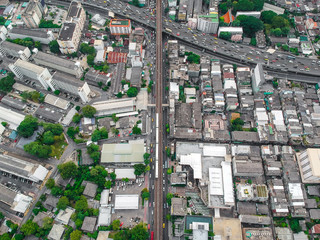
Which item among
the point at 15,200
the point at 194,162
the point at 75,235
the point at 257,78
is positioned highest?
the point at 257,78

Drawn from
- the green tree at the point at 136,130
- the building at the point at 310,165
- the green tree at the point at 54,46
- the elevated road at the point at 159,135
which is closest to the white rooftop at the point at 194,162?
the elevated road at the point at 159,135

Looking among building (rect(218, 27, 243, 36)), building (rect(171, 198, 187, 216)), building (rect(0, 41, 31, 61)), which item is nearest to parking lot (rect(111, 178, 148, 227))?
building (rect(171, 198, 187, 216))

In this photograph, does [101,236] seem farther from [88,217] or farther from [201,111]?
[201,111]

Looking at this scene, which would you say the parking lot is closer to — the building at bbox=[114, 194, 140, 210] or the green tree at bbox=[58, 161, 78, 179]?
the building at bbox=[114, 194, 140, 210]

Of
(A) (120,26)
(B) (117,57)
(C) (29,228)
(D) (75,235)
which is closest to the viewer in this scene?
(D) (75,235)

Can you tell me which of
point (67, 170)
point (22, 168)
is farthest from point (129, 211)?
point (22, 168)

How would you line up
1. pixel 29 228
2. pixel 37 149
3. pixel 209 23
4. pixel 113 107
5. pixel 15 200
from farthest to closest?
1. pixel 209 23
2. pixel 113 107
3. pixel 37 149
4. pixel 15 200
5. pixel 29 228

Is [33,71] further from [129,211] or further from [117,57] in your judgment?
[129,211]

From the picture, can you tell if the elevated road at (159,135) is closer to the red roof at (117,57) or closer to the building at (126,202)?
the building at (126,202)
